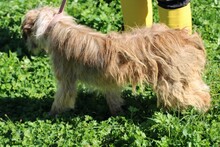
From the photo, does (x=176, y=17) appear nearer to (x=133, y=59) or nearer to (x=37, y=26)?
(x=133, y=59)

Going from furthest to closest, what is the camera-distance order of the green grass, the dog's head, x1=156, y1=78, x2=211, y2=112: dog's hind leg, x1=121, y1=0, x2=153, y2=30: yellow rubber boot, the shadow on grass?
1. x1=121, y1=0, x2=153, y2=30: yellow rubber boot
2. the shadow on grass
3. the dog's head
4. x1=156, y1=78, x2=211, y2=112: dog's hind leg
5. the green grass

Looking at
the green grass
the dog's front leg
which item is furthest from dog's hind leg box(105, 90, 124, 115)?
the dog's front leg

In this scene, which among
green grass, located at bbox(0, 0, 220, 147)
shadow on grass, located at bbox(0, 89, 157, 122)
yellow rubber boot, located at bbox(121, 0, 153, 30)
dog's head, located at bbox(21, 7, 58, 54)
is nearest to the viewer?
green grass, located at bbox(0, 0, 220, 147)

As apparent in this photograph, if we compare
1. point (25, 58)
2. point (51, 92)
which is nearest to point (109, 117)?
point (51, 92)

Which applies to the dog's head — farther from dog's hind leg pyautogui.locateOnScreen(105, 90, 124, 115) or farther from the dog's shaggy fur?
dog's hind leg pyautogui.locateOnScreen(105, 90, 124, 115)

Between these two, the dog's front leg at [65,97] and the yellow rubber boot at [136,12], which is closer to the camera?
the dog's front leg at [65,97]

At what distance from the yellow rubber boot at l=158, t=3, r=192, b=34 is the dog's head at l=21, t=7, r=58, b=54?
1087mm

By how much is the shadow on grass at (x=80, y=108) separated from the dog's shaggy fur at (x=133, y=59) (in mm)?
339

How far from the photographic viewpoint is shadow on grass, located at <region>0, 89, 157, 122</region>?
502cm

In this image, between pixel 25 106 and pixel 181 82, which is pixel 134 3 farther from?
pixel 25 106

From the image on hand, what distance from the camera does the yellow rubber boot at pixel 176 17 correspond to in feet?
16.3

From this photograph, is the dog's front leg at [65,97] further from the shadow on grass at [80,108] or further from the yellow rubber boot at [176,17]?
the yellow rubber boot at [176,17]

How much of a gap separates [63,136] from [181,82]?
1195 millimetres

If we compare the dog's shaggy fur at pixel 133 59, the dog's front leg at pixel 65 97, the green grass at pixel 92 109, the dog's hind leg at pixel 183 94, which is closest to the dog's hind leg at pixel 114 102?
the green grass at pixel 92 109
